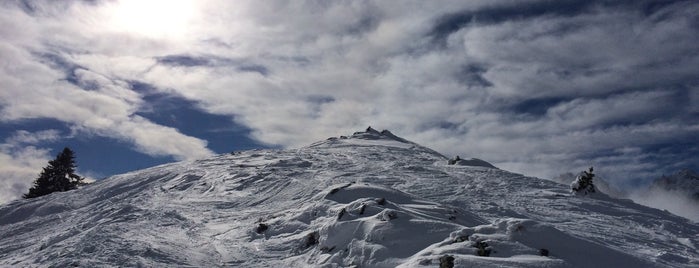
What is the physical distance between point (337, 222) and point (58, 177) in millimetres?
43490

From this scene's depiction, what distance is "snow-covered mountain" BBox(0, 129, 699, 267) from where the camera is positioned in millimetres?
14680

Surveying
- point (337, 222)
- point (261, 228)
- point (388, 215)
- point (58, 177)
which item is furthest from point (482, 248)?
point (58, 177)

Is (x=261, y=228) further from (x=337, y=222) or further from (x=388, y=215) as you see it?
(x=388, y=215)

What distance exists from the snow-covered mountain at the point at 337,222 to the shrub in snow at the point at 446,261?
0.04m

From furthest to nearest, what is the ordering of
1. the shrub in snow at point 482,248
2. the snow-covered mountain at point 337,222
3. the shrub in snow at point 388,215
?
the shrub in snow at point 388,215 < the snow-covered mountain at point 337,222 < the shrub in snow at point 482,248

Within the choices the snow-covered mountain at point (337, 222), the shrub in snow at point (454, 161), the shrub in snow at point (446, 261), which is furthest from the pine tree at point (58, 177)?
the shrub in snow at point (446, 261)

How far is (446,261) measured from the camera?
12602 mm

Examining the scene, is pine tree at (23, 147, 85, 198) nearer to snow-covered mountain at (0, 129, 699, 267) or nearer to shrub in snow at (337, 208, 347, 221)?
snow-covered mountain at (0, 129, 699, 267)

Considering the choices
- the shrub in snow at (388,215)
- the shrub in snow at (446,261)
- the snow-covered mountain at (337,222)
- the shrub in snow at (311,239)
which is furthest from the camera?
the shrub in snow at (311,239)

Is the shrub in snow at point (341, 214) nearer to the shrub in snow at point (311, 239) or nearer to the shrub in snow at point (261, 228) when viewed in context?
the shrub in snow at point (311, 239)

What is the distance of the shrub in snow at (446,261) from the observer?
492 inches

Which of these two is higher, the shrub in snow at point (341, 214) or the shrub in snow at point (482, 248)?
the shrub in snow at point (341, 214)

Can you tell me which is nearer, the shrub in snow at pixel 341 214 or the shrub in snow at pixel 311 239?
the shrub in snow at pixel 311 239

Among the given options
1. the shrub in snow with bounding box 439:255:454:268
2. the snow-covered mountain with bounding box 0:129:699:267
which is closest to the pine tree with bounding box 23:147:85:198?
the snow-covered mountain with bounding box 0:129:699:267
